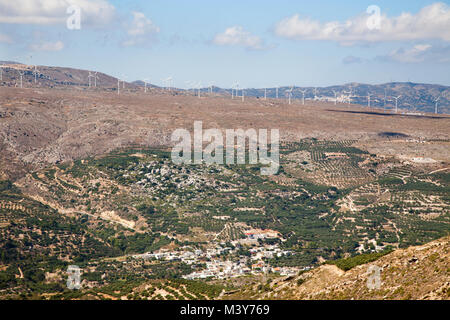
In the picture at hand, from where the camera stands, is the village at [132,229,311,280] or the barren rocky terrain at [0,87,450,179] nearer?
the village at [132,229,311,280]

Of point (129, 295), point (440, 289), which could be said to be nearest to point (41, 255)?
point (129, 295)

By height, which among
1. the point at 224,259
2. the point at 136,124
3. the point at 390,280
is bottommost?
the point at 224,259

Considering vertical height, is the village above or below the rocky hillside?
below

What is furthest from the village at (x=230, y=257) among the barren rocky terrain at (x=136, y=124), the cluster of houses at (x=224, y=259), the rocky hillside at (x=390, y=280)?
the barren rocky terrain at (x=136, y=124)

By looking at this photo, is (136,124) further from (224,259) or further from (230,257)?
(224,259)

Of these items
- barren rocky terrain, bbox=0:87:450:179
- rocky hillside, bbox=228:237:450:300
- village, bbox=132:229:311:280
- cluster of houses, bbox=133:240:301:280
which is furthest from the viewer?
barren rocky terrain, bbox=0:87:450:179

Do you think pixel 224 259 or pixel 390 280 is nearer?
pixel 390 280

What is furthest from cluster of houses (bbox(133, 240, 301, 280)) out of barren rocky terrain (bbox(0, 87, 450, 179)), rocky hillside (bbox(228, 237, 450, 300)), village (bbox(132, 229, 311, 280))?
barren rocky terrain (bbox(0, 87, 450, 179))

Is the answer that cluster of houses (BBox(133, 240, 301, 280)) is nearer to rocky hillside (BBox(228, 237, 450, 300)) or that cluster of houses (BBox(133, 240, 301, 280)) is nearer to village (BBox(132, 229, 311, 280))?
village (BBox(132, 229, 311, 280))

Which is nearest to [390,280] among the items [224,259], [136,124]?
[224,259]
